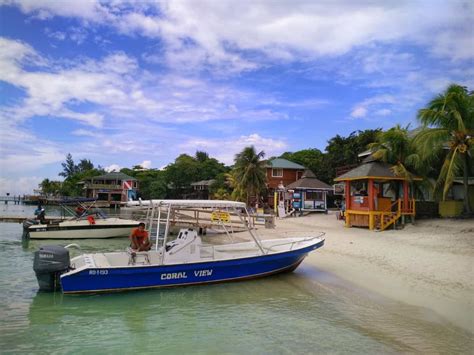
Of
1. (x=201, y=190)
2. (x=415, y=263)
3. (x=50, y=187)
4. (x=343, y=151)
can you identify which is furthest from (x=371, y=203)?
(x=50, y=187)

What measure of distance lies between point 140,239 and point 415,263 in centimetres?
882

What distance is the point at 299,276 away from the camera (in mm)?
13500

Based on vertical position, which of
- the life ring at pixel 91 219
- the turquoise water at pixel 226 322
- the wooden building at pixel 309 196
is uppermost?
the wooden building at pixel 309 196

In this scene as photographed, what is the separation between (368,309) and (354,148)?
122ft

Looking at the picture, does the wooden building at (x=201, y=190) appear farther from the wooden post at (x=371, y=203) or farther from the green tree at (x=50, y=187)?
the wooden post at (x=371, y=203)

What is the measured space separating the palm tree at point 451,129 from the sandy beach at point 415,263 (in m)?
2.75

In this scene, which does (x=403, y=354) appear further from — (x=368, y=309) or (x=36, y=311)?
(x=36, y=311)

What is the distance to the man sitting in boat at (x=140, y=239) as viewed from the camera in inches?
480

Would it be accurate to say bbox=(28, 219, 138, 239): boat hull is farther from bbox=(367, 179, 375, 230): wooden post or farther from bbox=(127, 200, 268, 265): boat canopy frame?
bbox=(367, 179, 375, 230): wooden post

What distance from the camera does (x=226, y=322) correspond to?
30.0ft

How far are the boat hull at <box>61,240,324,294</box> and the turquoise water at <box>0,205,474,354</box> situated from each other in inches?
9.8

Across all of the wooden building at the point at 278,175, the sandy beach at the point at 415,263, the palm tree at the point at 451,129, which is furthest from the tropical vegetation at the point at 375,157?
the sandy beach at the point at 415,263

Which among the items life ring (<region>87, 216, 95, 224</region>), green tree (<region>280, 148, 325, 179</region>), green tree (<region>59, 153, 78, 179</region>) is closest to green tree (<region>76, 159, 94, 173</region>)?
green tree (<region>59, 153, 78, 179</region>)

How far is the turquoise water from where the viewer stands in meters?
7.70
